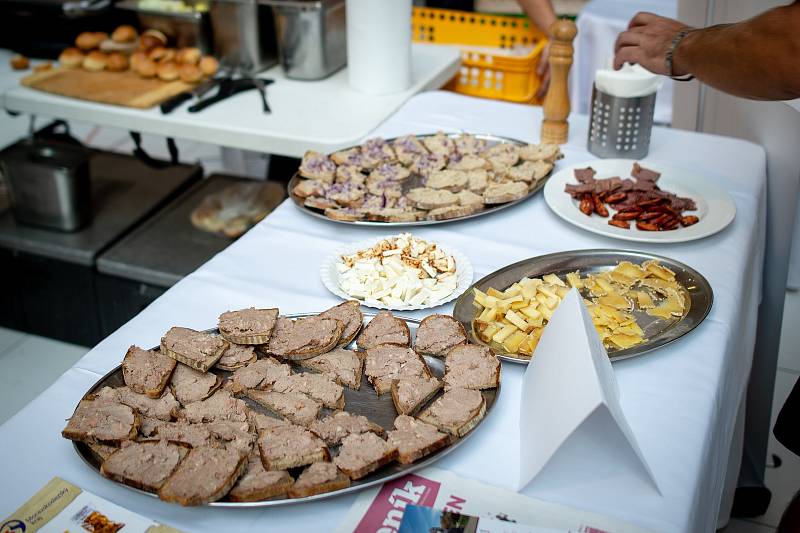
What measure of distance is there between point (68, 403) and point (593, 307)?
0.79 m

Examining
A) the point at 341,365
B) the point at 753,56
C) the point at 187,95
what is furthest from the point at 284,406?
the point at 187,95

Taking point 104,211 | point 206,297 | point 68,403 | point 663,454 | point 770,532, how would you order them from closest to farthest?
point 663,454, point 68,403, point 206,297, point 770,532, point 104,211

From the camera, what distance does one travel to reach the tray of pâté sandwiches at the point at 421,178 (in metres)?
1.52

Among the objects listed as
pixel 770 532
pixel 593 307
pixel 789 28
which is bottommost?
pixel 770 532

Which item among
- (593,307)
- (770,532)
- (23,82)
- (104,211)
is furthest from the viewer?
(104,211)

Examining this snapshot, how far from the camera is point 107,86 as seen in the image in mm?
2334

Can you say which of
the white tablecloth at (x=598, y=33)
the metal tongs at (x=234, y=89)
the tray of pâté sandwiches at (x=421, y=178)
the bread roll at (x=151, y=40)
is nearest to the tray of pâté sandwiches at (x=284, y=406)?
the tray of pâté sandwiches at (x=421, y=178)

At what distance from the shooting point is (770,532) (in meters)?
1.88

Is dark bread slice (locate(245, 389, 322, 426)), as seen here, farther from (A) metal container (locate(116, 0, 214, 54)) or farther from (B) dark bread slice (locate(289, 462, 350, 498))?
(A) metal container (locate(116, 0, 214, 54))

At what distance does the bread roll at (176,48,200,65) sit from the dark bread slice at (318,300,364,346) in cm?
151

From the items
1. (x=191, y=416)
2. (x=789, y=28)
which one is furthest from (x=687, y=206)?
(x=191, y=416)

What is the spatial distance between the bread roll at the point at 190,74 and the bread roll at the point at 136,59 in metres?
0.15

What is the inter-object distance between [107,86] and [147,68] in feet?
0.45

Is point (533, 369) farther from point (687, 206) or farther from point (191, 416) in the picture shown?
point (687, 206)
